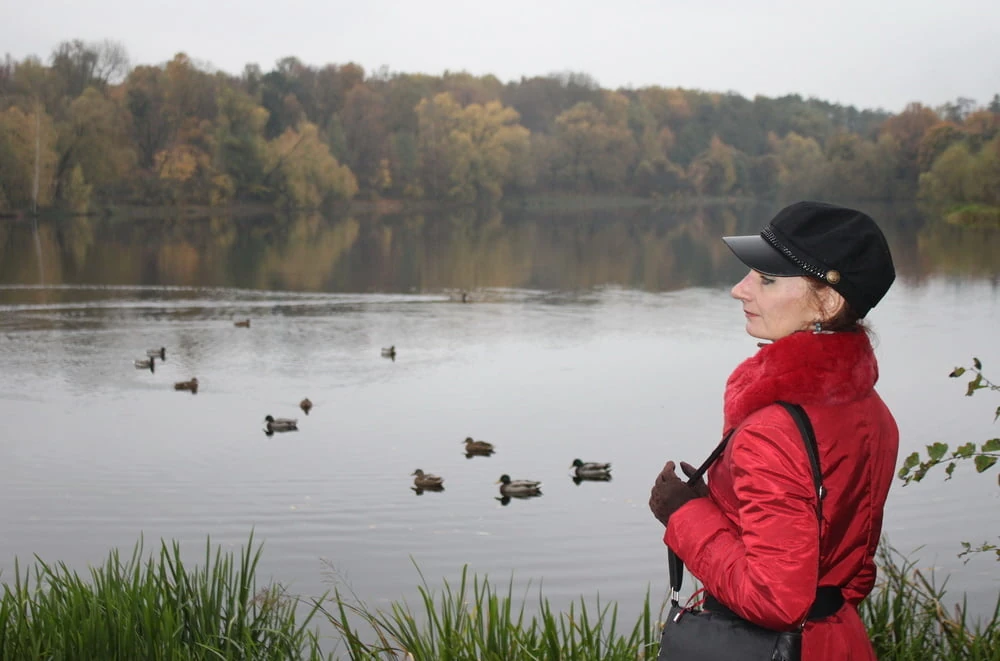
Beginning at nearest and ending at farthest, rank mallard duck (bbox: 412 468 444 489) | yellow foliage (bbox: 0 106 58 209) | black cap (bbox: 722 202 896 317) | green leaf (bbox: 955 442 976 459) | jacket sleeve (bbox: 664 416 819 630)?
jacket sleeve (bbox: 664 416 819 630), black cap (bbox: 722 202 896 317), green leaf (bbox: 955 442 976 459), mallard duck (bbox: 412 468 444 489), yellow foliage (bbox: 0 106 58 209)

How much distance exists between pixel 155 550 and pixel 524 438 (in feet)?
15.5

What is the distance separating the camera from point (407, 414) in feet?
42.8

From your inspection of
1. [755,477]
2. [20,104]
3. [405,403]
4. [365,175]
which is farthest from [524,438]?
[365,175]

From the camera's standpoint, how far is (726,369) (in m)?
16.0

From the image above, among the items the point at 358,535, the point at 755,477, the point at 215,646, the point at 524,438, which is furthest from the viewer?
the point at 524,438

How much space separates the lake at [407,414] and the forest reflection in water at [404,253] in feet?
1.34

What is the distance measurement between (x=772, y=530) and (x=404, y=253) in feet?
126

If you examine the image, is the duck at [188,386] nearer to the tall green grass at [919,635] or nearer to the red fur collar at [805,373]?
the tall green grass at [919,635]

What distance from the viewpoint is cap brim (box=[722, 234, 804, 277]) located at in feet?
7.26

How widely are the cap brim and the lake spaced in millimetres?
2683

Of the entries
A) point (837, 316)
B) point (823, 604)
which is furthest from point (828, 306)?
point (823, 604)

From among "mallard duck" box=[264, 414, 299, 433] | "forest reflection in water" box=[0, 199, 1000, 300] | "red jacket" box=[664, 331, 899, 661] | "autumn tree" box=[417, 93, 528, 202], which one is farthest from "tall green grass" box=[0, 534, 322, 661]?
"autumn tree" box=[417, 93, 528, 202]

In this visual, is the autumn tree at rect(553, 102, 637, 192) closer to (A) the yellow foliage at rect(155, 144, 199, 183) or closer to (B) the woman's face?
(A) the yellow foliage at rect(155, 144, 199, 183)

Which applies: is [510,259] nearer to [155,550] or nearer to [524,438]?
[524,438]
